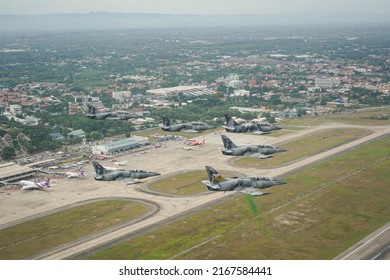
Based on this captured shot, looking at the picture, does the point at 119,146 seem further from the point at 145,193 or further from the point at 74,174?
the point at 145,193

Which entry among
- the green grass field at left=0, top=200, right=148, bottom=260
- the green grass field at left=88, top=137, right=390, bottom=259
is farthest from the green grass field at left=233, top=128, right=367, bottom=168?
the green grass field at left=0, top=200, right=148, bottom=260

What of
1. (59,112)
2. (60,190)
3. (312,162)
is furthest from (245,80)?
(60,190)

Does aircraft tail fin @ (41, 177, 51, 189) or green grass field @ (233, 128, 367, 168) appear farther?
green grass field @ (233, 128, 367, 168)

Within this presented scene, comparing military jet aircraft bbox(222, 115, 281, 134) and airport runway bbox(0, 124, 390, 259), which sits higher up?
military jet aircraft bbox(222, 115, 281, 134)

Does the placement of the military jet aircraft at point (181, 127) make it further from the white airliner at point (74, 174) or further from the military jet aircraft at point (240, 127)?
the white airliner at point (74, 174)

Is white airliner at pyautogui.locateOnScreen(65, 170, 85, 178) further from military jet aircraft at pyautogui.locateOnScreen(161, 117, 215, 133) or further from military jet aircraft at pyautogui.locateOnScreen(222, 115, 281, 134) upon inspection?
military jet aircraft at pyautogui.locateOnScreen(222, 115, 281, 134)

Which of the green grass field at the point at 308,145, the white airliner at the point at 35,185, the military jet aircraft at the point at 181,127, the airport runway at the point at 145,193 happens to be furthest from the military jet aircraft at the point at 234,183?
the white airliner at the point at 35,185
